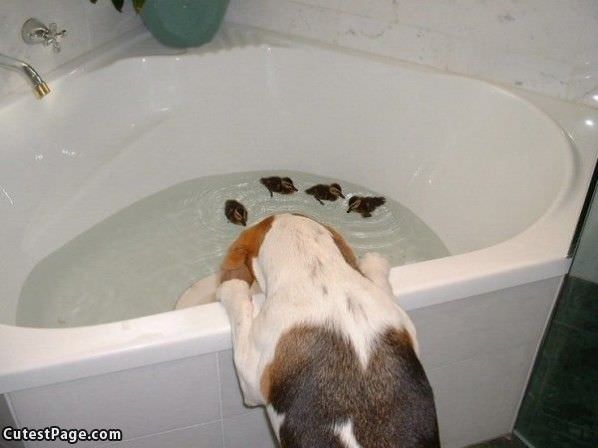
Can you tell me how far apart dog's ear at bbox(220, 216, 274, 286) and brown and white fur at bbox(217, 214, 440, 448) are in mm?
30

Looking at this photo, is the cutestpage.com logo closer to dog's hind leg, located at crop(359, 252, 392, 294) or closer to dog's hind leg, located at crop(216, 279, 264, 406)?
dog's hind leg, located at crop(216, 279, 264, 406)

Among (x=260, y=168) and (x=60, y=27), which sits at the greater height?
(x=60, y=27)

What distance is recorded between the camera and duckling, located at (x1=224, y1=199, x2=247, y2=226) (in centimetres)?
204

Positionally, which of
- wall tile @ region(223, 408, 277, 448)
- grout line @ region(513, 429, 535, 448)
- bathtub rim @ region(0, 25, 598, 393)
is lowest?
grout line @ region(513, 429, 535, 448)

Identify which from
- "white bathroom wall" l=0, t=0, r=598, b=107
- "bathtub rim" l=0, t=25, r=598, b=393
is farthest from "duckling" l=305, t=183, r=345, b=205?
"bathtub rim" l=0, t=25, r=598, b=393

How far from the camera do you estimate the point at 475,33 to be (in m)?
2.04

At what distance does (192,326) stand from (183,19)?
130cm

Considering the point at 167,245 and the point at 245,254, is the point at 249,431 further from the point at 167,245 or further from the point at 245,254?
the point at 167,245

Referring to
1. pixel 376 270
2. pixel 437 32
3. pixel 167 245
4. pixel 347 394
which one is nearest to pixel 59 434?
pixel 347 394

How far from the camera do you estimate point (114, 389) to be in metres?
1.23

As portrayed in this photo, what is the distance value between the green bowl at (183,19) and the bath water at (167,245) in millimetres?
487

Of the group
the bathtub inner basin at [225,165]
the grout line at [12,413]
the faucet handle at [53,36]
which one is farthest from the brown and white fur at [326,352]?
the faucet handle at [53,36]

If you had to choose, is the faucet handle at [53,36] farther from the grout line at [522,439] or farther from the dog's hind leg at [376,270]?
the grout line at [522,439]

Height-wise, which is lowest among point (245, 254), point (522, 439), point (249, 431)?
point (522, 439)
